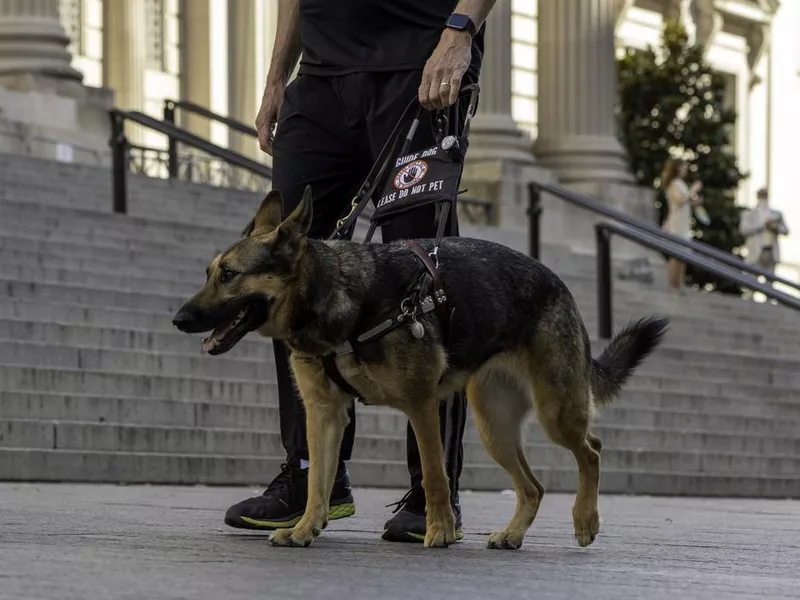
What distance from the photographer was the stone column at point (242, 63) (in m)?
29.8

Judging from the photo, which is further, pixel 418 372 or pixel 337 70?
pixel 337 70

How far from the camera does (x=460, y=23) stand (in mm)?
6016

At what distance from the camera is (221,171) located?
23406 millimetres

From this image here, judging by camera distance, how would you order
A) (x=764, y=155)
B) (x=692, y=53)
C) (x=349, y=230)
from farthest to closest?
(x=764, y=155), (x=692, y=53), (x=349, y=230)

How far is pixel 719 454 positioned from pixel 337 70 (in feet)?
23.1

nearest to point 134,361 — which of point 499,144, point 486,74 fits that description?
point 499,144

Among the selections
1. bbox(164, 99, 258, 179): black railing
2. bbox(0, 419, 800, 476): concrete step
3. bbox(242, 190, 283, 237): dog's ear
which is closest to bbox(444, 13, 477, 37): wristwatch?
bbox(242, 190, 283, 237): dog's ear

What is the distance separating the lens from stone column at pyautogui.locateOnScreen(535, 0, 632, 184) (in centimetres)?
2775

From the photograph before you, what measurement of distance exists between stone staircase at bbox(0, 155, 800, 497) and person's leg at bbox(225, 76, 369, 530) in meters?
3.08

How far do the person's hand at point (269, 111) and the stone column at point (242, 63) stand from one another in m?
23.1

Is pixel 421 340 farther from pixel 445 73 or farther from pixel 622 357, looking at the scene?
pixel 622 357

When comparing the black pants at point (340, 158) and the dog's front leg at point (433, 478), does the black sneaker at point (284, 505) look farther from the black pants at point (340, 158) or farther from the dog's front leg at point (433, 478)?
the dog's front leg at point (433, 478)

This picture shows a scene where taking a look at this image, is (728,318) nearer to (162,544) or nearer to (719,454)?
(719,454)

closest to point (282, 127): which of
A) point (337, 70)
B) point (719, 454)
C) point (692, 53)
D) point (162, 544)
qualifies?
point (337, 70)
